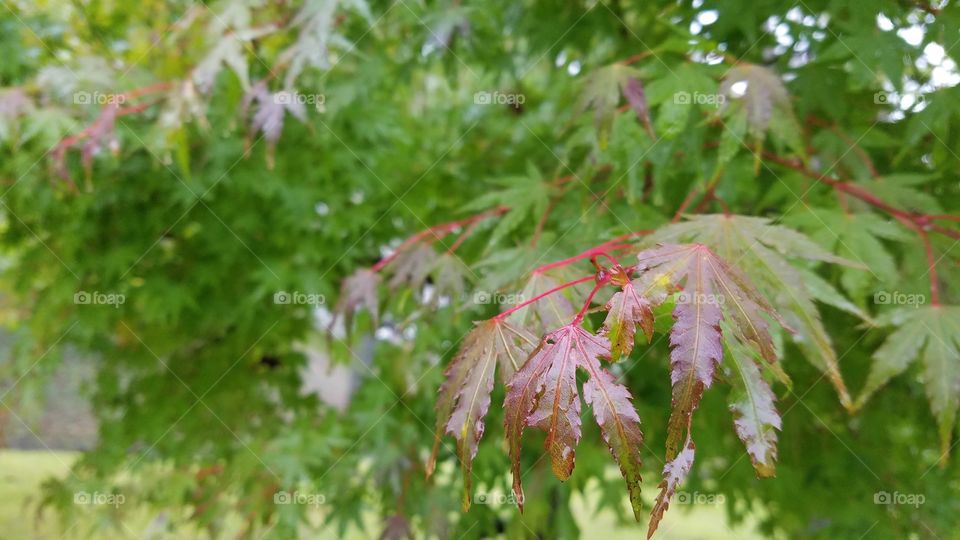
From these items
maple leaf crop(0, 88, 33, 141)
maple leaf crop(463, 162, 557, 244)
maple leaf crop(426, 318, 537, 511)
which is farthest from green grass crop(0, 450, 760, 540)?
maple leaf crop(426, 318, 537, 511)

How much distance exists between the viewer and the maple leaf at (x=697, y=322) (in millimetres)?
796

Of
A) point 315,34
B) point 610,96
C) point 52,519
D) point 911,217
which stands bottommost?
point 52,519

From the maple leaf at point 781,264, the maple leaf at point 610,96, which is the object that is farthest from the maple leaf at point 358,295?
the maple leaf at point 781,264

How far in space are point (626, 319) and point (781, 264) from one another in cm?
33

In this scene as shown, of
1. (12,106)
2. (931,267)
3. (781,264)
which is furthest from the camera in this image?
(12,106)

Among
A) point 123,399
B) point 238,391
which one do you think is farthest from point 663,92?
point 123,399

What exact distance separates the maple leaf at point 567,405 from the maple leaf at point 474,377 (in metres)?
0.06

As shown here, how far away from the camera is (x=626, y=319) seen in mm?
856

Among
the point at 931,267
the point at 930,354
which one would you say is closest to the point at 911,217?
the point at 931,267

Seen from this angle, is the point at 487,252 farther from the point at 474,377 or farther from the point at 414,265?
the point at 474,377

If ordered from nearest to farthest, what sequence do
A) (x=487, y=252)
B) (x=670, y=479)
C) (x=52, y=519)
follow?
1. (x=670, y=479)
2. (x=487, y=252)
3. (x=52, y=519)

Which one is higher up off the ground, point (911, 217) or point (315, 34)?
point (315, 34)

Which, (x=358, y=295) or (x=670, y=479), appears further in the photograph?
(x=358, y=295)

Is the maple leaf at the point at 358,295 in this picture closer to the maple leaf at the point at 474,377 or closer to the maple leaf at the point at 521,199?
the maple leaf at the point at 521,199
